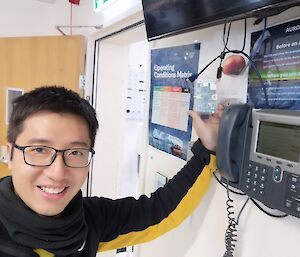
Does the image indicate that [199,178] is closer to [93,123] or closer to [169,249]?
[93,123]

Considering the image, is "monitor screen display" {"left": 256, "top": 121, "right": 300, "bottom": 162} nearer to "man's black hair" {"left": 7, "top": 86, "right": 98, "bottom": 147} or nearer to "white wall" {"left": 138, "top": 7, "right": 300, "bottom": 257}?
"white wall" {"left": 138, "top": 7, "right": 300, "bottom": 257}

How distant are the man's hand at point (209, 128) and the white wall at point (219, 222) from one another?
0.08 m

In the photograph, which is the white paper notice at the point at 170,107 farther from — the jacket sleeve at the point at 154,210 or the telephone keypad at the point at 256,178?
the telephone keypad at the point at 256,178

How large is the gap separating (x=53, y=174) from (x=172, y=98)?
0.58 metres

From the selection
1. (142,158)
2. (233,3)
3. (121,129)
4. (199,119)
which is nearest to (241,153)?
(199,119)

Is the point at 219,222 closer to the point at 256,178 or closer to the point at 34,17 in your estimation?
the point at 256,178

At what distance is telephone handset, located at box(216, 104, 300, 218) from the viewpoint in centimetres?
56

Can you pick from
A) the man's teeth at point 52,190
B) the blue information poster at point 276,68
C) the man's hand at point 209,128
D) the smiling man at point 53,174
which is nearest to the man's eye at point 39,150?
the smiling man at point 53,174

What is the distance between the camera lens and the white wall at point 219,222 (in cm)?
72

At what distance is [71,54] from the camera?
2.23 m

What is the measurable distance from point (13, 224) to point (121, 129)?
165cm

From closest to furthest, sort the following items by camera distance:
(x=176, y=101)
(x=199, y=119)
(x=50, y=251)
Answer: (x=50, y=251), (x=199, y=119), (x=176, y=101)

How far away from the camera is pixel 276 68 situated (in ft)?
2.37

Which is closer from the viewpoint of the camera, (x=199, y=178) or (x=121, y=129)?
(x=199, y=178)
